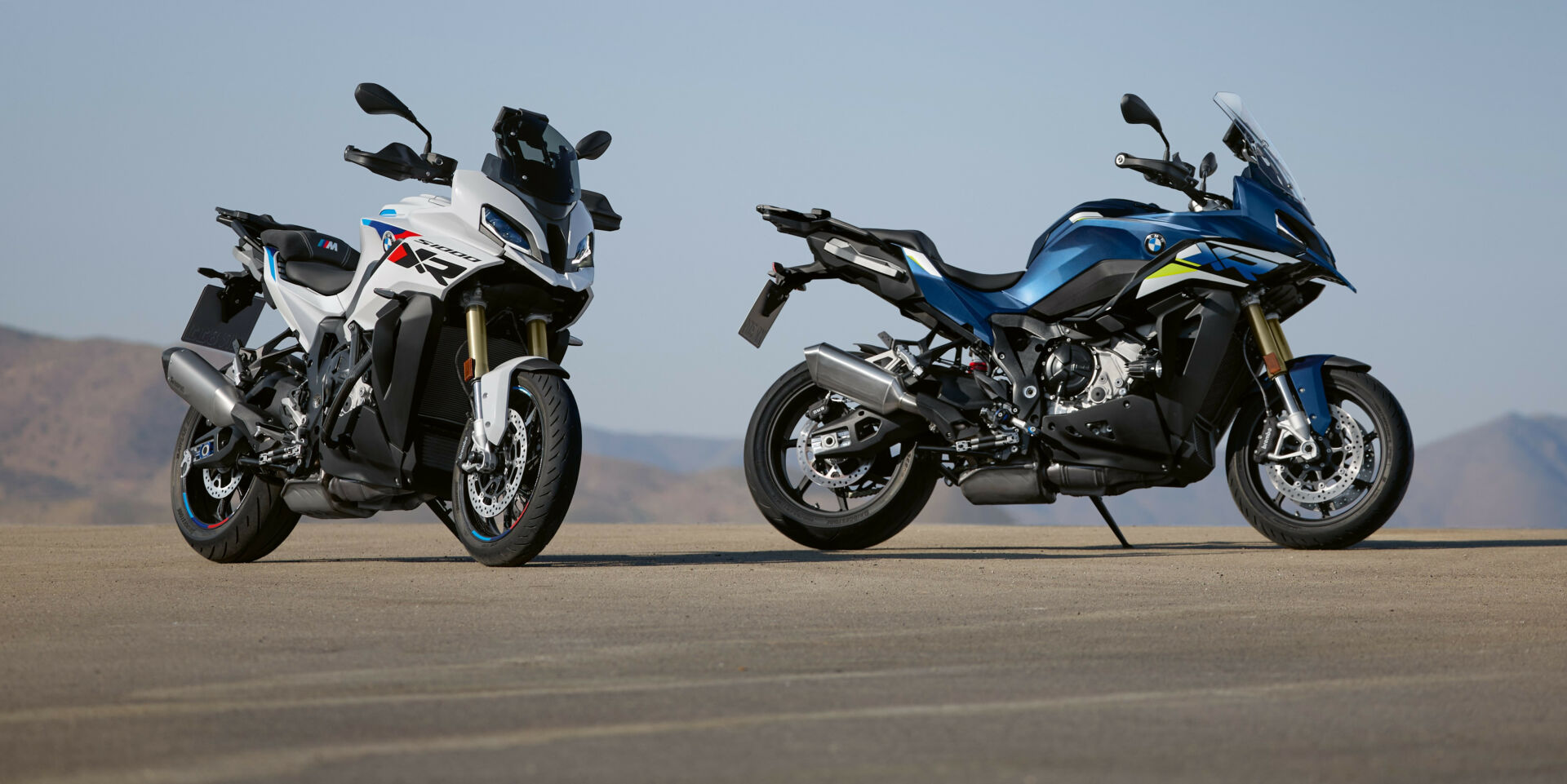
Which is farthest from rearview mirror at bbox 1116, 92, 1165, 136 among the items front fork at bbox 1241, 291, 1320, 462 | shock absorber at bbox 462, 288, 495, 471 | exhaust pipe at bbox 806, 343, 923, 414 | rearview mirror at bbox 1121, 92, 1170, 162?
shock absorber at bbox 462, 288, 495, 471

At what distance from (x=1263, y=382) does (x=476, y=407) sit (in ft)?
12.6

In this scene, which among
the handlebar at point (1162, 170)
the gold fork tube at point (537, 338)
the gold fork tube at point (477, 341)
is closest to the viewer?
the gold fork tube at point (477, 341)

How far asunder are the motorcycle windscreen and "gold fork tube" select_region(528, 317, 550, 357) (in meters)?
2.02

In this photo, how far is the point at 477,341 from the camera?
6680mm

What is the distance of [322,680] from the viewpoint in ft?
11.7

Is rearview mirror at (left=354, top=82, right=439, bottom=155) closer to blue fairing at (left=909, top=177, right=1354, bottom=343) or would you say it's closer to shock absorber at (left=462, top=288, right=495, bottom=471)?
shock absorber at (left=462, top=288, right=495, bottom=471)

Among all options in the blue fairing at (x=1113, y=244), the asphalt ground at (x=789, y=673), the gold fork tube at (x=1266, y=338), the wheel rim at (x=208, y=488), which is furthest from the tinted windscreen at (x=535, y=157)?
the gold fork tube at (x=1266, y=338)

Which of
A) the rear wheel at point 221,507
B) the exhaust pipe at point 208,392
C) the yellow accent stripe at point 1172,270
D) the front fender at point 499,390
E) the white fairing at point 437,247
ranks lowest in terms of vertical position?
the rear wheel at point 221,507

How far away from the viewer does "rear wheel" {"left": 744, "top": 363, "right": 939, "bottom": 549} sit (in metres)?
7.87

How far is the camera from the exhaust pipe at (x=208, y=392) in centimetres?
739

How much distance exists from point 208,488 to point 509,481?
2189 mm

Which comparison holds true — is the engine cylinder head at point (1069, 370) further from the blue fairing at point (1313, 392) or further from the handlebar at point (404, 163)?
the handlebar at point (404, 163)

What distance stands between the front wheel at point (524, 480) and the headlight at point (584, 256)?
0.71m

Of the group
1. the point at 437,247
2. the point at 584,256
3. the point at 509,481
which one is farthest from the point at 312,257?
the point at 509,481
